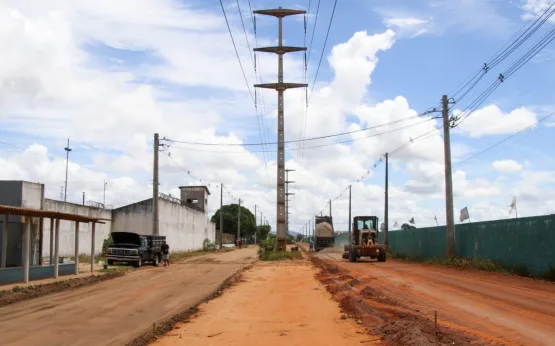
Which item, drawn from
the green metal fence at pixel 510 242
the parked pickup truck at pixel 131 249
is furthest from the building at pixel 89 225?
Result: the green metal fence at pixel 510 242

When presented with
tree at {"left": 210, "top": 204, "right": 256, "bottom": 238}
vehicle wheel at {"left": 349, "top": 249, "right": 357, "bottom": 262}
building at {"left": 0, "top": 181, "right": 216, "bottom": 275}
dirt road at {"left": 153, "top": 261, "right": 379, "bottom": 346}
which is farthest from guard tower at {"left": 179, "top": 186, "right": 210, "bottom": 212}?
dirt road at {"left": 153, "top": 261, "right": 379, "bottom": 346}

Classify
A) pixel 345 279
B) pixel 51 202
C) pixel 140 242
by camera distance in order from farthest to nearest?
pixel 51 202 → pixel 140 242 → pixel 345 279

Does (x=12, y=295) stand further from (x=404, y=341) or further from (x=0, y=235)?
(x=404, y=341)

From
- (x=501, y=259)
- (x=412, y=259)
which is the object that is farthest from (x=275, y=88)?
(x=501, y=259)

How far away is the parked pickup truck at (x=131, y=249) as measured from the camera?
3566cm

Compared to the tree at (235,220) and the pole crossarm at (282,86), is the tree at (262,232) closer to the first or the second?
the tree at (235,220)

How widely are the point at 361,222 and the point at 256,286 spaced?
19.5 metres

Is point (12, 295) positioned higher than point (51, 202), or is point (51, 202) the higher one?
point (51, 202)

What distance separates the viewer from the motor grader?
130 ft

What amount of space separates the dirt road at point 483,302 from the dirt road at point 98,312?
634 centimetres

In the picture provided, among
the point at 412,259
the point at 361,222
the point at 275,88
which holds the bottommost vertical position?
the point at 412,259

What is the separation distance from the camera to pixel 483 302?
616 inches

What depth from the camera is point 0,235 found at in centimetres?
2786

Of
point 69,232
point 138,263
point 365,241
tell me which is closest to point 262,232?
point 69,232
